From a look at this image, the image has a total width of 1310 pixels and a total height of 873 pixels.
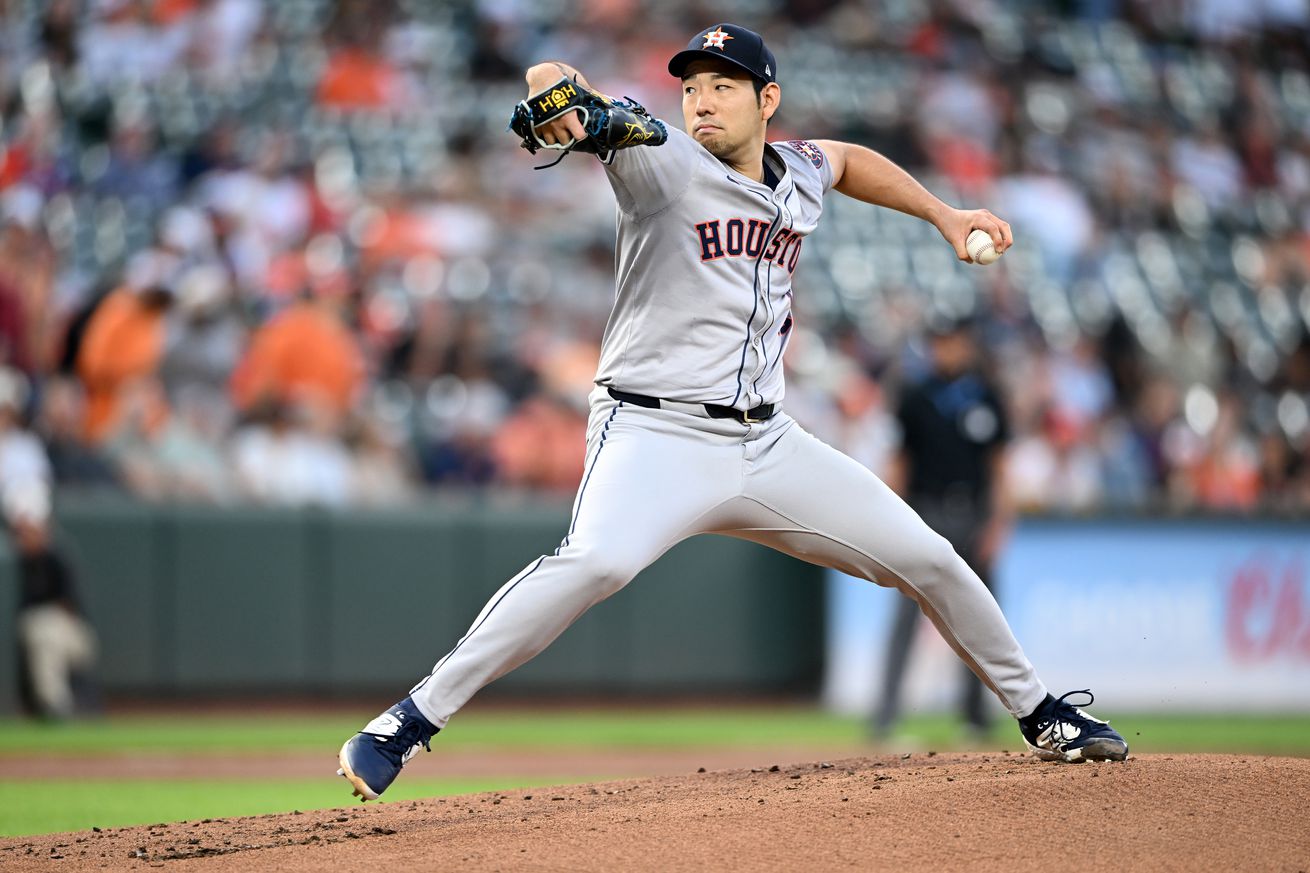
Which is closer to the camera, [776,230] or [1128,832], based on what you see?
[1128,832]

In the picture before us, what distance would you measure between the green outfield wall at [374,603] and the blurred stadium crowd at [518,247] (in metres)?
0.35

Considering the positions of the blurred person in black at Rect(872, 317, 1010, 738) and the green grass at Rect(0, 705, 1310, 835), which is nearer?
the green grass at Rect(0, 705, 1310, 835)

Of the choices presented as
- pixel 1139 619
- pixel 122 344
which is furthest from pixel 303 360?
pixel 1139 619

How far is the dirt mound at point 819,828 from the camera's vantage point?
12.2 ft

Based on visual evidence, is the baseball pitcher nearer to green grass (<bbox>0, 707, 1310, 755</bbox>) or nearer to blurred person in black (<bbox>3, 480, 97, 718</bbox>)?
green grass (<bbox>0, 707, 1310, 755</bbox>)

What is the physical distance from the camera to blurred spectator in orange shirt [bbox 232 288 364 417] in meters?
10.2

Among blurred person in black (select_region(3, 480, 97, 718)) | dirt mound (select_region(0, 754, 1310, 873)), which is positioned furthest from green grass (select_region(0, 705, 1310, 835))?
dirt mound (select_region(0, 754, 1310, 873))

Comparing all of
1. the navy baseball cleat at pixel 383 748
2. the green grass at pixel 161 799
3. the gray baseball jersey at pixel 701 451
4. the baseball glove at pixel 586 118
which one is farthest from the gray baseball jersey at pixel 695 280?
A: the green grass at pixel 161 799

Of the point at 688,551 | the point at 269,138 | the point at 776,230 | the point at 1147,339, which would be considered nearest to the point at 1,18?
the point at 269,138

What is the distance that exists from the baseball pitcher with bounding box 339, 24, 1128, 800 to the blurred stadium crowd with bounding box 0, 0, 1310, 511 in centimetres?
438

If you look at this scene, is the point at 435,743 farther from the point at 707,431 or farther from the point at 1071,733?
the point at 707,431

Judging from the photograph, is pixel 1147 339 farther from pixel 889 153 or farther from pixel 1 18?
pixel 1 18

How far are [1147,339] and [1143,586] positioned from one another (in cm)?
330

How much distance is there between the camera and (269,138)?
488 inches
